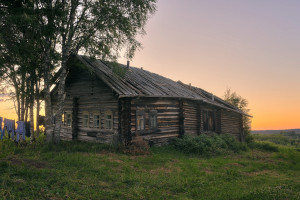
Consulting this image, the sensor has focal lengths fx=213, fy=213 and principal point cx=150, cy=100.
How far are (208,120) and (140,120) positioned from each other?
9826 mm

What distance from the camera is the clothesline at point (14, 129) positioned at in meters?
14.3

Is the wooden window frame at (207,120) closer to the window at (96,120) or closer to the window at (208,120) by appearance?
the window at (208,120)

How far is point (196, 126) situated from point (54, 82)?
1293cm

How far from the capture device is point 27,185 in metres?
6.12

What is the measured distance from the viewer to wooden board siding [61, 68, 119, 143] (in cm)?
1429

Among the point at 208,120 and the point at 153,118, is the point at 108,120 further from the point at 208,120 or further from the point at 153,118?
the point at 208,120

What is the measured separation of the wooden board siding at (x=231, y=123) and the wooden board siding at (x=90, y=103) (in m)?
13.3

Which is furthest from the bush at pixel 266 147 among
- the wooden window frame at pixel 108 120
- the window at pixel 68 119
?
the window at pixel 68 119

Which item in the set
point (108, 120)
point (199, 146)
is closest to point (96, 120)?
point (108, 120)

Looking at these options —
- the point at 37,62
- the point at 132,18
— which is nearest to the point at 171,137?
the point at 132,18

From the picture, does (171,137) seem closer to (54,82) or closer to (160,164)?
(160,164)

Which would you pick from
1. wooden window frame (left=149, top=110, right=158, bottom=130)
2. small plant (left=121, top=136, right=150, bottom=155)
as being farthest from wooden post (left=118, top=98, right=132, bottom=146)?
wooden window frame (left=149, top=110, right=158, bottom=130)

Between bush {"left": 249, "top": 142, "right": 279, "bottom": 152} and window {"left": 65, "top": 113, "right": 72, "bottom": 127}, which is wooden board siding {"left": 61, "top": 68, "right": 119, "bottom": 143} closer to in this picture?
window {"left": 65, "top": 113, "right": 72, "bottom": 127}

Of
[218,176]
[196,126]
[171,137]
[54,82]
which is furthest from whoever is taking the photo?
[196,126]
